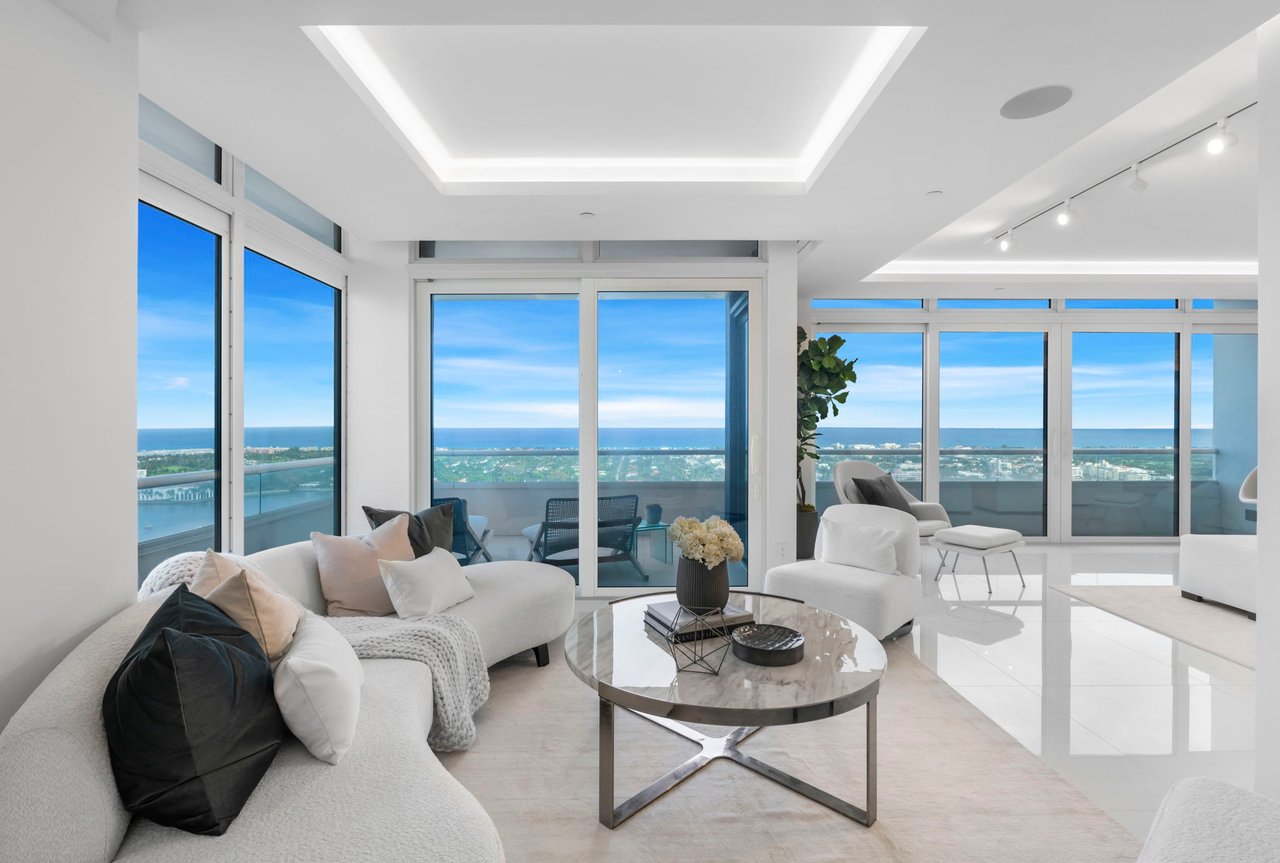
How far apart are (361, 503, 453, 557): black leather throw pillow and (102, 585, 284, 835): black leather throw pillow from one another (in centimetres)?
176

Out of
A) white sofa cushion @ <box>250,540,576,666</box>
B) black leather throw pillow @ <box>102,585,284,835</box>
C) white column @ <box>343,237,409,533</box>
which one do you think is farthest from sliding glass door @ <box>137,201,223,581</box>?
black leather throw pillow @ <box>102,585,284,835</box>

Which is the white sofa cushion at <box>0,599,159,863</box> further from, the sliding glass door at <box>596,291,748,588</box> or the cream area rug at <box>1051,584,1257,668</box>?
the cream area rug at <box>1051,584,1257,668</box>

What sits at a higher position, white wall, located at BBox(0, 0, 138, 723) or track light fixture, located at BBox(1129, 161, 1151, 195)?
track light fixture, located at BBox(1129, 161, 1151, 195)

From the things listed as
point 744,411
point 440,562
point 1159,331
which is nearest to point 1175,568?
point 1159,331

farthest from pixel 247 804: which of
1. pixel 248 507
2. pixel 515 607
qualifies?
pixel 248 507

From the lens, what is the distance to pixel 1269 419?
1.89 metres

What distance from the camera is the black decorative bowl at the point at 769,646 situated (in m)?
2.05

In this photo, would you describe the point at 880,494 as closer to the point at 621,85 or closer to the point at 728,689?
the point at 728,689

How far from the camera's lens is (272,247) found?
3508mm

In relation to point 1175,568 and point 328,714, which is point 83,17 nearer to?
point 328,714

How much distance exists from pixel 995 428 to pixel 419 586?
6047 millimetres

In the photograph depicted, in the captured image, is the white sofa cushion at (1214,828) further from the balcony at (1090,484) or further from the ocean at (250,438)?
the balcony at (1090,484)

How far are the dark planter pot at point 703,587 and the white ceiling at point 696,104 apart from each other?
6.35ft

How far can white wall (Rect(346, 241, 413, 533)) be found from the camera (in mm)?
4461
